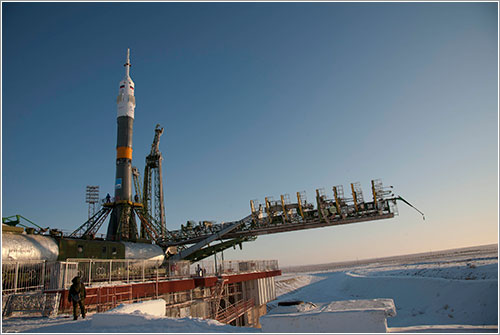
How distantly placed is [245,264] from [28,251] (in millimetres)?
17939

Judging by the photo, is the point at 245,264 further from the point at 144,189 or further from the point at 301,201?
the point at 144,189

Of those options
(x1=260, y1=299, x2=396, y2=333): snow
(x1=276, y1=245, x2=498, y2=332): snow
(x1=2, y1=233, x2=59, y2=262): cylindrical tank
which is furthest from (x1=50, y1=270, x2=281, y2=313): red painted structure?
(x1=276, y1=245, x2=498, y2=332): snow

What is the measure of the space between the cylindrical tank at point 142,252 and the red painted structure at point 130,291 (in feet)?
16.4

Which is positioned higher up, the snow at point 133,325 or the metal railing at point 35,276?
the metal railing at point 35,276

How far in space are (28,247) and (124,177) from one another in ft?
52.3

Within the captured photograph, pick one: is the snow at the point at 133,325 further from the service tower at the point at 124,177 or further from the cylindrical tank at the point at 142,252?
the service tower at the point at 124,177

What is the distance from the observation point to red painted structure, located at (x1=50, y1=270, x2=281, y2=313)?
14.9 meters

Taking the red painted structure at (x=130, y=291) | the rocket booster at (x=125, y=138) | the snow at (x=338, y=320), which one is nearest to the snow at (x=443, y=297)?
the red painted structure at (x=130, y=291)

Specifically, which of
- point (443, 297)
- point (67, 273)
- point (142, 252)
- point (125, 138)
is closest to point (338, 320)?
point (67, 273)

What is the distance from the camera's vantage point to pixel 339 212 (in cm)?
2827

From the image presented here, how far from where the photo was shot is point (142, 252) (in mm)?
28438

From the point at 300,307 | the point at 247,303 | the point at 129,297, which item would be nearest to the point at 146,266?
the point at 129,297

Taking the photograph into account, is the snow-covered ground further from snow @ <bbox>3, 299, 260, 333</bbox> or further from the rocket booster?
the rocket booster

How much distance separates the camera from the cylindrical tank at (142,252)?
2696cm
